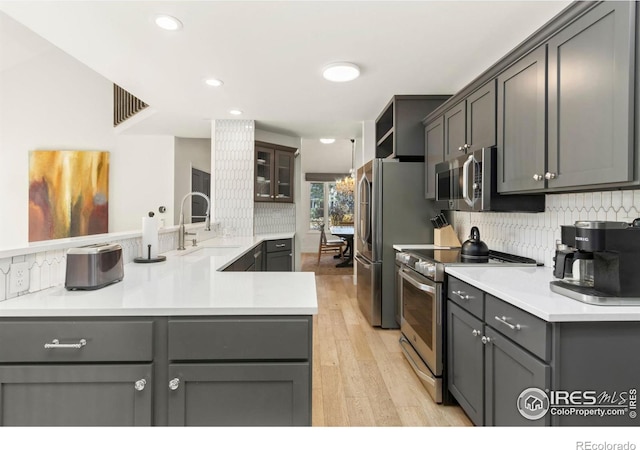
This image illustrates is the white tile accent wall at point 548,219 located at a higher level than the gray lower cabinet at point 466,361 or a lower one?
higher

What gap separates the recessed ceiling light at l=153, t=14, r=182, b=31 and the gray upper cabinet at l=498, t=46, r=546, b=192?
2.11 m

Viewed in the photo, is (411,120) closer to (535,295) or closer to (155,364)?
(535,295)

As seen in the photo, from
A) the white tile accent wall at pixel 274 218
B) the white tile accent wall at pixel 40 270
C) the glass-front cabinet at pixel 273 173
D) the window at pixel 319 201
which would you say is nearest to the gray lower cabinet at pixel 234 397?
the white tile accent wall at pixel 40 270

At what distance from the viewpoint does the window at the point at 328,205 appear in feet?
30.7

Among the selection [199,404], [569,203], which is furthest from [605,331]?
[199,404]

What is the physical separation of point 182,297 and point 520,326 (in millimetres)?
1374

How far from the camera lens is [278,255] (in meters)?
4.62

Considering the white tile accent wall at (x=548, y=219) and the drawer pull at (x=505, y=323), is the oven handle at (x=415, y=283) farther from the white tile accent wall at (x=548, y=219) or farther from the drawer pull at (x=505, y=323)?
the white tile accent wall at (x=548, y=219)

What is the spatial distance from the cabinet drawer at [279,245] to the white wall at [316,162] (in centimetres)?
308

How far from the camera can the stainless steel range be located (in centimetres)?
212

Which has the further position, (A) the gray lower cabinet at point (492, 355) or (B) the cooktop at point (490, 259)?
(B) the cooktop at point (490, 259)

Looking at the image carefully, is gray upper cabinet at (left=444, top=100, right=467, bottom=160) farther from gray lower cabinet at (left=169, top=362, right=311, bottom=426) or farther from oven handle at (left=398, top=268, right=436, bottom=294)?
gray lower cabinet at (left=169, top=362, right=311, bottom=426)

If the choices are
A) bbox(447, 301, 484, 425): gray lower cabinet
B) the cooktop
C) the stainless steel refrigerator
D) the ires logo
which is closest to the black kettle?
Answer: the cooktop

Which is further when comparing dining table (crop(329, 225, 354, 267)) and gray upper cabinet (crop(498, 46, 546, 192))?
dining table (crop(329, 225, 354, 267))
